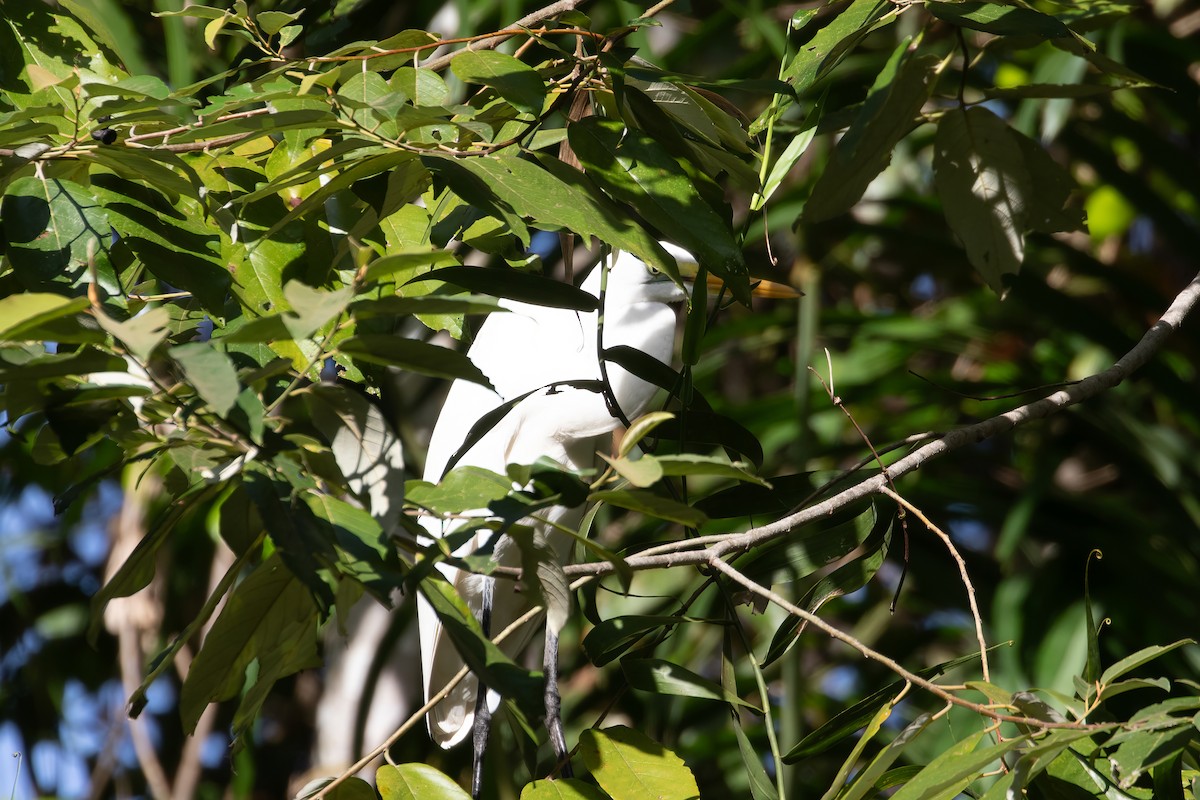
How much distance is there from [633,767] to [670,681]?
0.06m

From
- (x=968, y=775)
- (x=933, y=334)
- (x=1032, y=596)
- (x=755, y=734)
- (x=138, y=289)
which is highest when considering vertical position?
(x=138, y=289)

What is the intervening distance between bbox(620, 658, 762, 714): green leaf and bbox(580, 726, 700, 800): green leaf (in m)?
0.03

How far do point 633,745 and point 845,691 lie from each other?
2.05m

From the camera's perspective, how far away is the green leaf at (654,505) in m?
0.50

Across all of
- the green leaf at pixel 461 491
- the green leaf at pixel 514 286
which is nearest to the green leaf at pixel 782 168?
the green leaf at pixel 514 286

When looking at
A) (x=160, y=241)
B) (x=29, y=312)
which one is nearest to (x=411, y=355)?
(x=29, y=312)

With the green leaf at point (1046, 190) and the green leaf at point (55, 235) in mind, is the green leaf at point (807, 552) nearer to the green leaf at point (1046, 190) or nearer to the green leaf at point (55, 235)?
the green leaf at point (1046, 190)

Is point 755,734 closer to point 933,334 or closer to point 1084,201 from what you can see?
point 933,334

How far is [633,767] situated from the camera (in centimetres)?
66

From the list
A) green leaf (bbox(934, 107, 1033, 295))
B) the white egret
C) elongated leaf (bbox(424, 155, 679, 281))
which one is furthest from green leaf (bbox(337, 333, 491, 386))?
the white egret

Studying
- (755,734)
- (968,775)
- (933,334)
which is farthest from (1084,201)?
(968,775)

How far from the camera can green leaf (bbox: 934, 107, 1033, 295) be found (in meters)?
0.79

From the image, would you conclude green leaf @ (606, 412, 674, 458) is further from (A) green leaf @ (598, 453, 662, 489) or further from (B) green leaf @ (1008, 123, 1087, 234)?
(B) green leaf @ (1008, 123, 1087, 234)

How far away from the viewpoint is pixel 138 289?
0.73 meters
